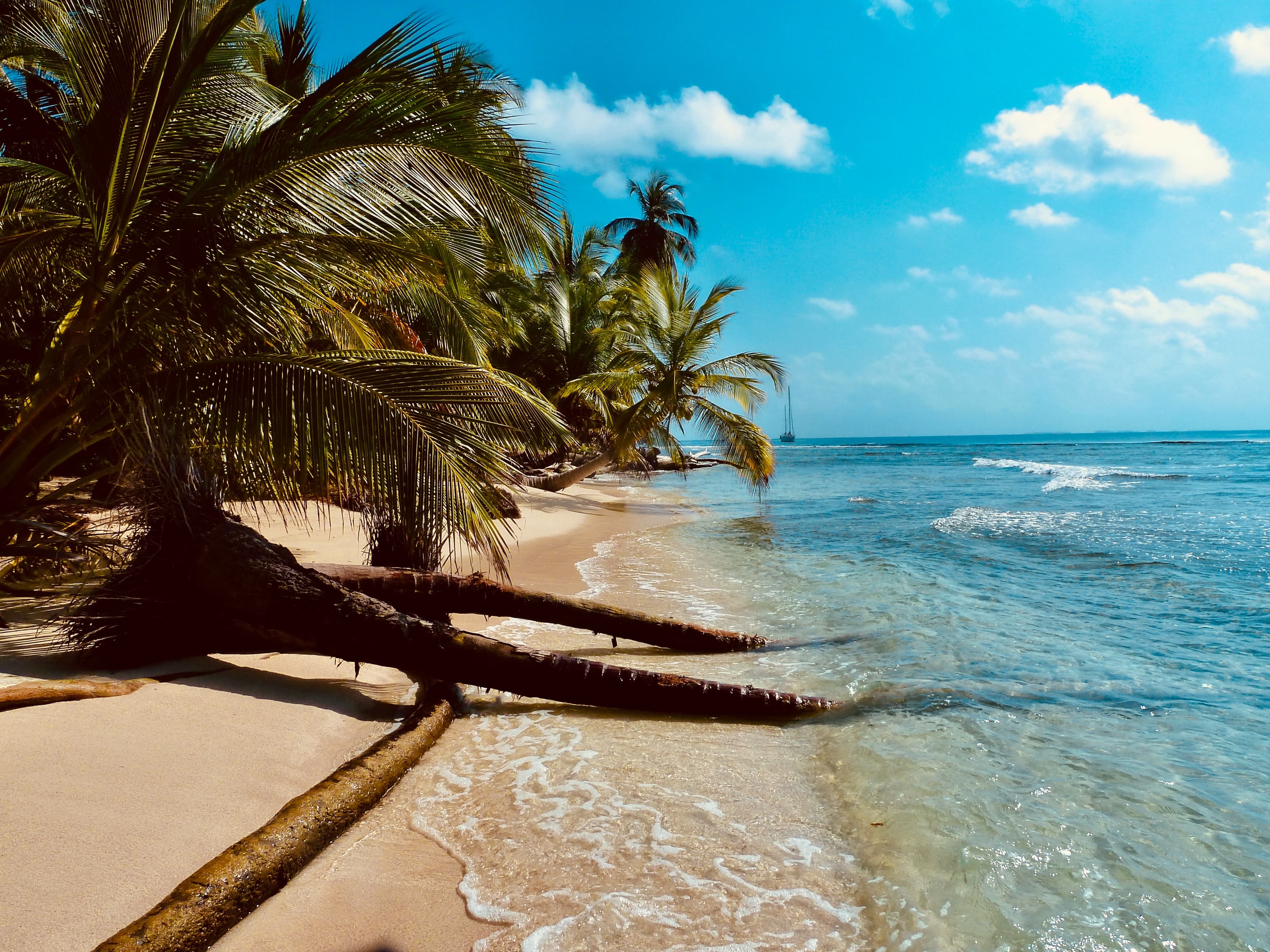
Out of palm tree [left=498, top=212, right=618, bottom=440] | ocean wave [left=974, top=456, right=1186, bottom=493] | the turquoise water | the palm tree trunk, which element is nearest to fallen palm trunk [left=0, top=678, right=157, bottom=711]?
the turquoise water

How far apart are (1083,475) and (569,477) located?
85.7 ft

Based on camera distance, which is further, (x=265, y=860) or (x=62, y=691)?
(x=62, y=691)

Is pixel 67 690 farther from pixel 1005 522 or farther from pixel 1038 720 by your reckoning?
pixel 1005 522

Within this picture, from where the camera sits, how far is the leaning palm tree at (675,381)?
16562 millimetres

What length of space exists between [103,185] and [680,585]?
672 cm

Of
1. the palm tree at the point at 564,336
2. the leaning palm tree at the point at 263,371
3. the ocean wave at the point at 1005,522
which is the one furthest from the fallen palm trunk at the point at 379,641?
the palm tree at the point at 564,336

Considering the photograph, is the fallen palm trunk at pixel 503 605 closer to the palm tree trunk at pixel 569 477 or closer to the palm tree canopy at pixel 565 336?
the palm tree trunk at pixel 569 477

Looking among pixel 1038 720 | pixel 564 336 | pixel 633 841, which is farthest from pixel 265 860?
pixel 564 336

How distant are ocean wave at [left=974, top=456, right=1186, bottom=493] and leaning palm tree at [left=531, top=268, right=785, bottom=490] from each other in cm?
1267

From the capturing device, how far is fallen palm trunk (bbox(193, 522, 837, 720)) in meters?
3.82

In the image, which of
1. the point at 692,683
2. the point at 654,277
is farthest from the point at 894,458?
the point at 692,683

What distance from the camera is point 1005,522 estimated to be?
15102 mm

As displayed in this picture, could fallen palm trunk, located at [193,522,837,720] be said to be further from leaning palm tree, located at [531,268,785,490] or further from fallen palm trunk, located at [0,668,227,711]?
leaning palm tree, located at [531,268,785,490]

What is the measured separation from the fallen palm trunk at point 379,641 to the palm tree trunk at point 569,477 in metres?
12.9
